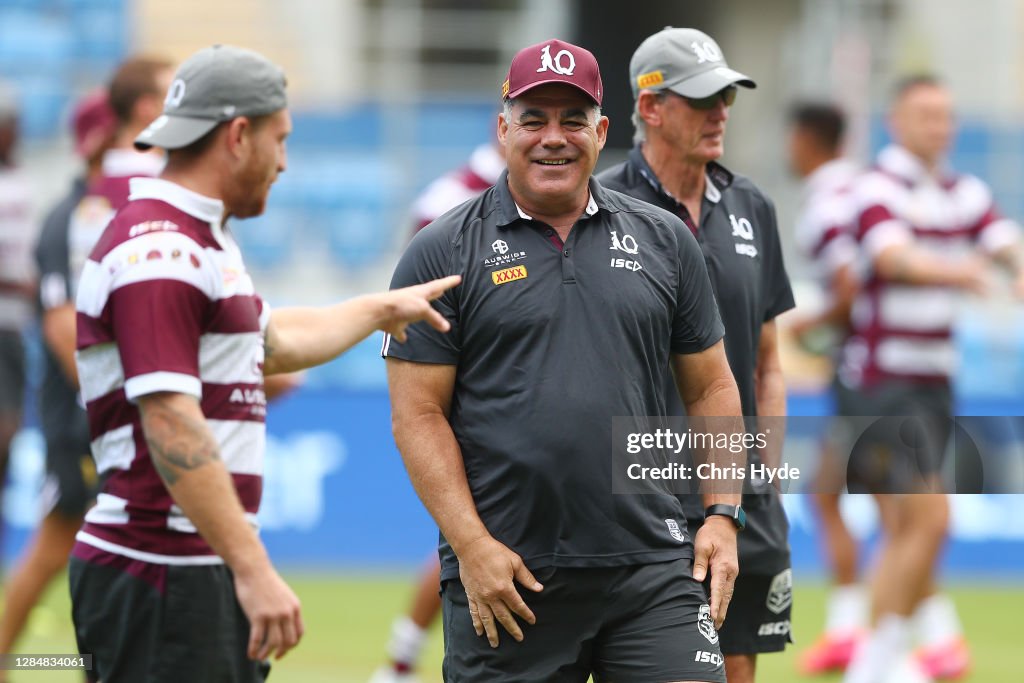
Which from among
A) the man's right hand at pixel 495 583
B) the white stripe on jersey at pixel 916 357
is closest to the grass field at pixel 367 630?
the white stripe on jersey at pixel 916 357

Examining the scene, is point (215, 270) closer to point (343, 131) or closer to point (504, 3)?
point (343, 131)

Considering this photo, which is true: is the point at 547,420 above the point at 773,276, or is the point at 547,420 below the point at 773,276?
below

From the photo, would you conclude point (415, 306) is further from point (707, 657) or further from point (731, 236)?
point (731, 236)

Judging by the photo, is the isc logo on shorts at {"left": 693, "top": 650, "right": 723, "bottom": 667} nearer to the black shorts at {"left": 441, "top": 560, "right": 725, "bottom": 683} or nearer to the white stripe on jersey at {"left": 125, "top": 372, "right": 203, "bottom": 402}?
the black shorts at {"left": 441, "top": 560, "right": 725, "bottom": 683}

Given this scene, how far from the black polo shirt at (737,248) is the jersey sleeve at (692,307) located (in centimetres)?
58

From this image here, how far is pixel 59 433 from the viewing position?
7.81 meters

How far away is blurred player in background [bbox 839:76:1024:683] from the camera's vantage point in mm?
8258

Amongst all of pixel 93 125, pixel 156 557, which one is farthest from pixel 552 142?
pixel 93 125

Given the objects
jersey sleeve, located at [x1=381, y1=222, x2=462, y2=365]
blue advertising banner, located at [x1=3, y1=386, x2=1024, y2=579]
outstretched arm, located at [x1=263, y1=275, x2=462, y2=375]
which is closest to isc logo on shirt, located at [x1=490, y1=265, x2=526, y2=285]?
jersey sleeve, located at [x1=381, y1=222, x2=462, y2=365]

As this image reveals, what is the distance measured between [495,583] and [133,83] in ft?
11.6

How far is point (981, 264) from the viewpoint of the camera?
841 cm

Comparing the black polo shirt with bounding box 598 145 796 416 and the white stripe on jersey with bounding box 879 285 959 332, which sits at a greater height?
the white stripe on jersey with bounding box 879 285 959 332

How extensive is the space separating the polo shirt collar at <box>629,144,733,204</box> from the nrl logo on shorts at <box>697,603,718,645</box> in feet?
5.00

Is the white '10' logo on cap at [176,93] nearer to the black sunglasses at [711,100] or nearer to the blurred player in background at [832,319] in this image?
the black sunglasses at [711,100]
